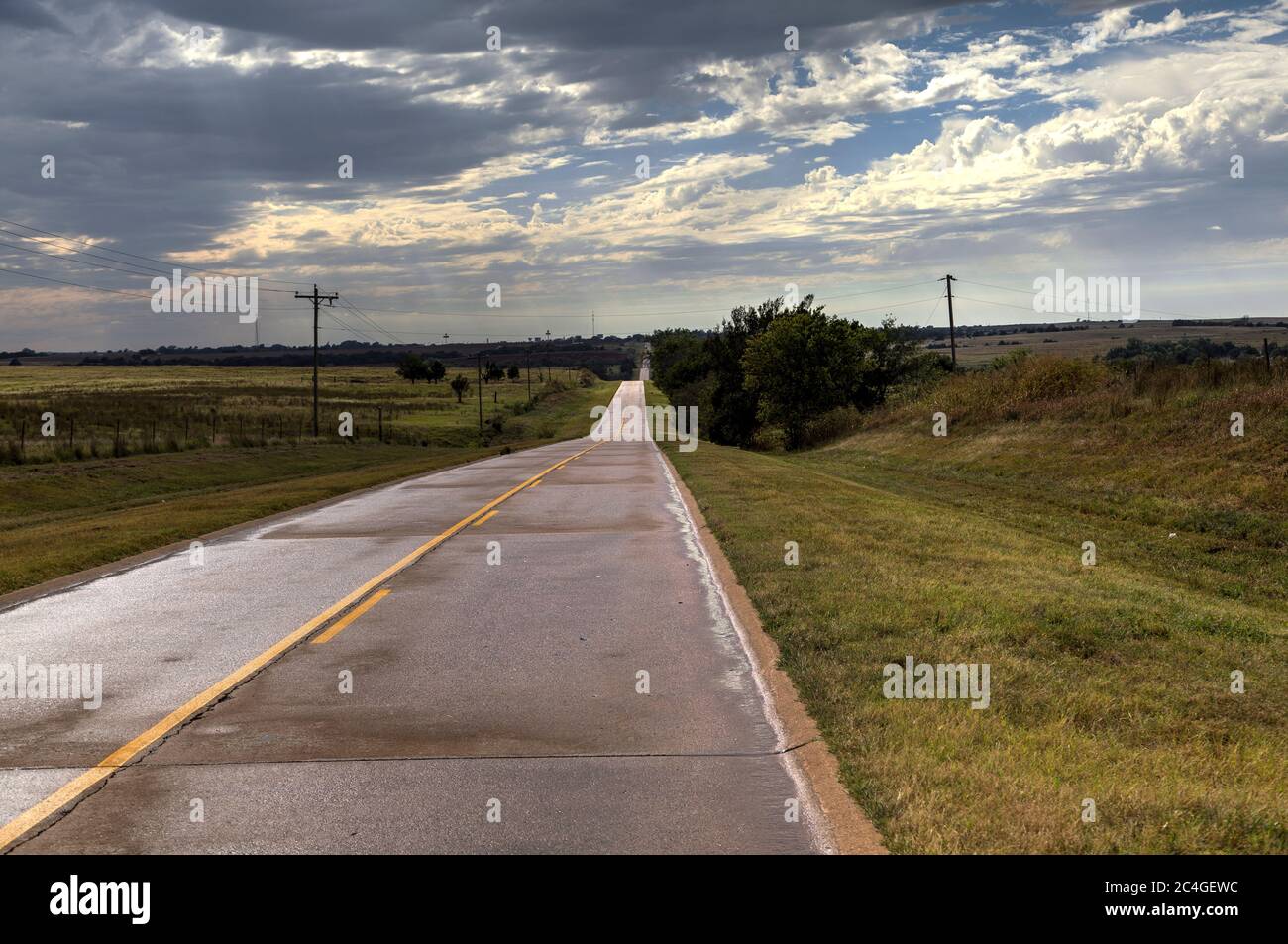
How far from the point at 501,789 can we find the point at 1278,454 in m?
22.5

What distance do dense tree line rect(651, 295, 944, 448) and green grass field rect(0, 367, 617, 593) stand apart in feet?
38.2

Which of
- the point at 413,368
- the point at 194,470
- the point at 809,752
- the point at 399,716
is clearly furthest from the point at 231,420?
the point at 413,368

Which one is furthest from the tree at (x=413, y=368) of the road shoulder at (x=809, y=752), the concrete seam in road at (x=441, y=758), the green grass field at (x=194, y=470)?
the concrete seam in road at (x=441, y=758)

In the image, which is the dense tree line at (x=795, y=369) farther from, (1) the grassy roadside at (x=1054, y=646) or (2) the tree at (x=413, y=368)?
(2) the tree at (x=413, y=368)

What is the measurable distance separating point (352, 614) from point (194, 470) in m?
32.4

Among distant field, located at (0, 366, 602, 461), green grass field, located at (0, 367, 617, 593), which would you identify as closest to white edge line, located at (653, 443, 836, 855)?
green grass field, located at (0, 367, 617, 593)

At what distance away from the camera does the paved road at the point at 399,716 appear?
18.1 ft

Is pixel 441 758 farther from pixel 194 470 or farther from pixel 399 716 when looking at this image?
pixel 194 470

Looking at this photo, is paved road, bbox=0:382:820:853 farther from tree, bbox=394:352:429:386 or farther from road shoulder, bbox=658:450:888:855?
tree, bbox=394:352:429:386

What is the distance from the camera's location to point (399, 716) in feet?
24.9

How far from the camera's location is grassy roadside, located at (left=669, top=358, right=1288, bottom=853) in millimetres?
5523

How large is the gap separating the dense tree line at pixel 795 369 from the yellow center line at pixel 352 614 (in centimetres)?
5467

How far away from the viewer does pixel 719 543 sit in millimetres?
16109
